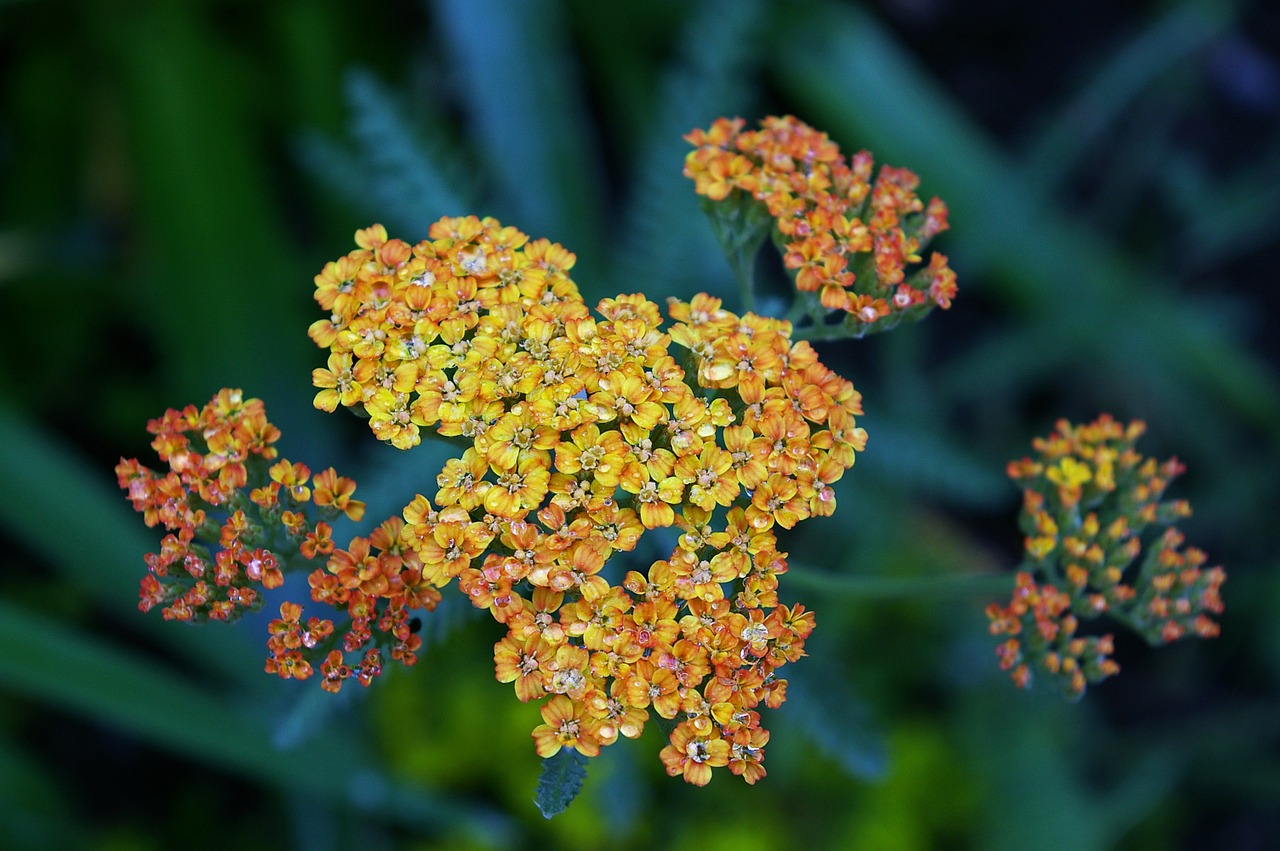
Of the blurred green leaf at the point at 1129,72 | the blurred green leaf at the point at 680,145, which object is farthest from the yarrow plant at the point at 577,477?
the blurred green leaf at the point at 1129,72

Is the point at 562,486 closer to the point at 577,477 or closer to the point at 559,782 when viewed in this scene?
the point at 577,477

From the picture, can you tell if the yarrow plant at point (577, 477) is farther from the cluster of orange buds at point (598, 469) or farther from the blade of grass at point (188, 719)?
the blade of grass at point (188, 719)

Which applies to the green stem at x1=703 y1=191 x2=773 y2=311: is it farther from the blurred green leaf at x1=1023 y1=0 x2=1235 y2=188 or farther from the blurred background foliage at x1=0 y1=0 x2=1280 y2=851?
the blurred green leaf at x1=1023 y1=0 x2=1235 y2=188

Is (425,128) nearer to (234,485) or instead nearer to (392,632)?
(234,485)

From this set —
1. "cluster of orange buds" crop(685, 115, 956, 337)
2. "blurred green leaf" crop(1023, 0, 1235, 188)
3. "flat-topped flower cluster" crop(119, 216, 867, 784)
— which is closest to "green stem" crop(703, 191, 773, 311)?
"cluster of orange buds" crop(685, 115, 956, 337)

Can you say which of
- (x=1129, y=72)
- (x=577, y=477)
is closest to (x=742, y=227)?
(x=577, y=477)

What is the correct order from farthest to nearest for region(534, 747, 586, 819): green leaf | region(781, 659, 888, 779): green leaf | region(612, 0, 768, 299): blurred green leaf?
region(612, 0, 768, 299): blurred green leaf, region(781, 659, 888, 779): green leaf, region(534, 747, 586, 819): green leaf
